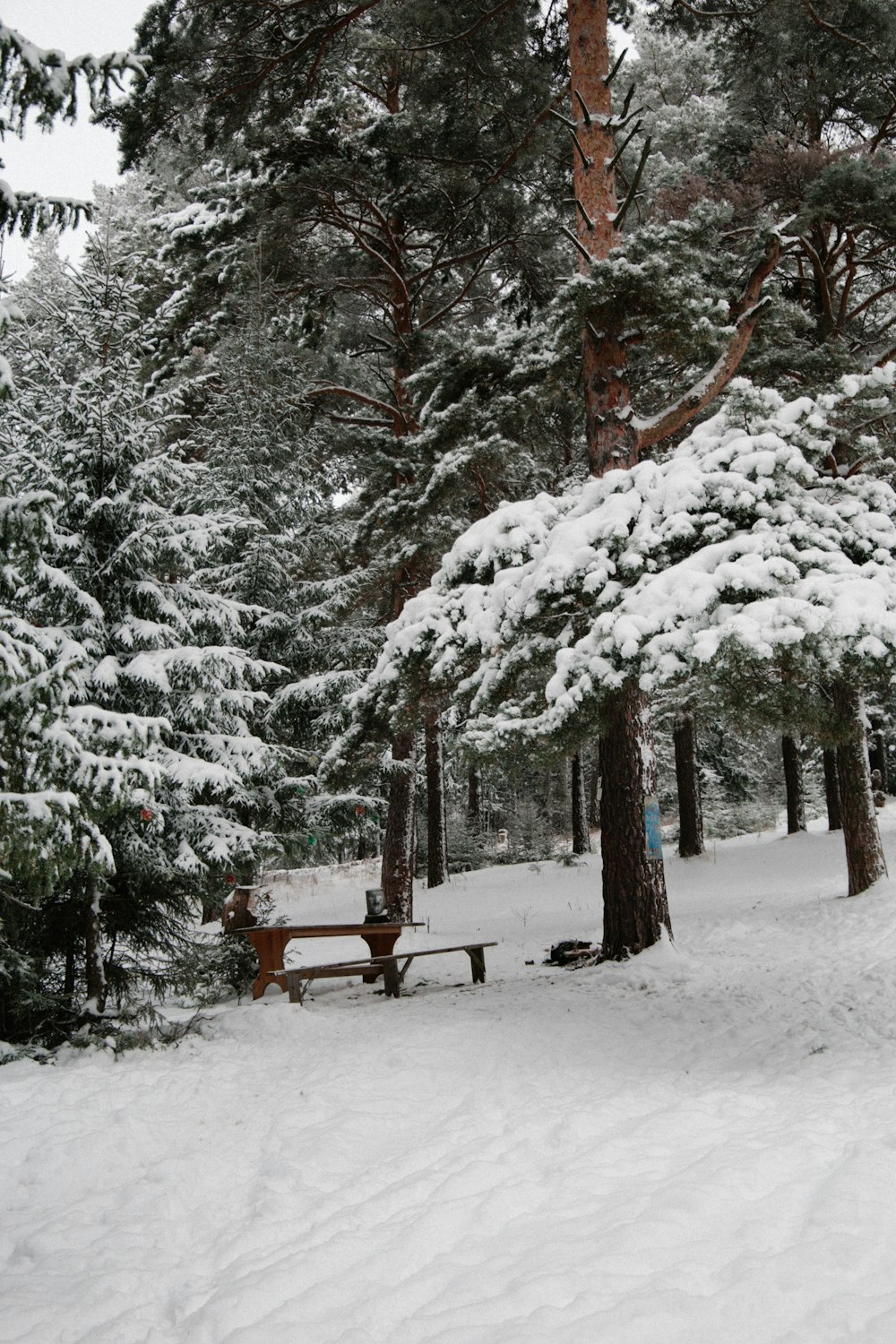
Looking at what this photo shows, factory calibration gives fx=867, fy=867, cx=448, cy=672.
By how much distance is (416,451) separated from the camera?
437 inches

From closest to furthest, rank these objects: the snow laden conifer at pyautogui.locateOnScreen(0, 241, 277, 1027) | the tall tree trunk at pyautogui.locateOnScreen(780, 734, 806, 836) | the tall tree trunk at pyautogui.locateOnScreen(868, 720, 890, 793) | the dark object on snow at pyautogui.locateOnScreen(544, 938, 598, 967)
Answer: the snow laden conifer at pyautogui.locateOnScreen(0, 241, 277, 1027) → the dark object on snow at pyautogui.locateOnScreen(544, 938, 598, 967) → the tall tree trunk at pyautogui.locateOnScreen(868, 720, 890, 793) → the tall tree trunk at pyautogui.locateOnScreen(780, 734, 806, 836)

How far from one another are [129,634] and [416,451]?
457 cm

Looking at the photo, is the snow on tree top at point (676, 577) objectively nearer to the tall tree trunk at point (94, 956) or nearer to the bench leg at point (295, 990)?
the bench leg at point (295, 990)

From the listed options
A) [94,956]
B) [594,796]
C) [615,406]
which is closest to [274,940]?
[94,956]

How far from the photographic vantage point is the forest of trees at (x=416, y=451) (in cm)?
550

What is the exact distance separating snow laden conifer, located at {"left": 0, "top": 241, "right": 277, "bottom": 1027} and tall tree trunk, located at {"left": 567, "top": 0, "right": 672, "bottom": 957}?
3.72 m

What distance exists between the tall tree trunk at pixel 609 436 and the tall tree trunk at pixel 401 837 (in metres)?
4.91

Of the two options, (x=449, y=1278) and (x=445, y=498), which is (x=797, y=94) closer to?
(x=445, y=498)

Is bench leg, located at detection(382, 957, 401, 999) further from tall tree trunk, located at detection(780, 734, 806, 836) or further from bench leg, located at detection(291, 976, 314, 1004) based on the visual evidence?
tall tree trunk, located at detection(780, 734, 806, 836)

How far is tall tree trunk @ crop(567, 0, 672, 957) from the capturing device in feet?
27.3

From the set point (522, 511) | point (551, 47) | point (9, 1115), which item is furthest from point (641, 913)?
point (551, 47)

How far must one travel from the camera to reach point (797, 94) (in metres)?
12.1

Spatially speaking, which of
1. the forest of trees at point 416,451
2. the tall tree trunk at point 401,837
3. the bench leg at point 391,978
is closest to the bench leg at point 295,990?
the bench leg at point 391,978

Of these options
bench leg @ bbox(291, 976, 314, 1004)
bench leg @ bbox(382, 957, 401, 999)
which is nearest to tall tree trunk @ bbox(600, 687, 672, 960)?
bench leg @ bbox(382, 957, 401, 999)
